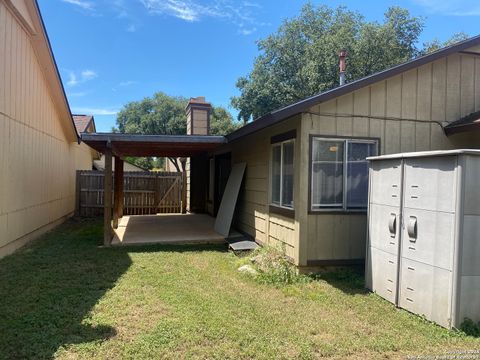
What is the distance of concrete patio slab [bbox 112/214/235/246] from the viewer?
827 centimetres

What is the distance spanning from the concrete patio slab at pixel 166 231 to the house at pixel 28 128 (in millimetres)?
1900

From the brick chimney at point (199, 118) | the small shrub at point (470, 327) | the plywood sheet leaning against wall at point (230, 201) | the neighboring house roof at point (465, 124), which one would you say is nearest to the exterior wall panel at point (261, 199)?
the plywood sheet leaning against wall at point (230, 201)

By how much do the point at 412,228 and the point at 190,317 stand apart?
2731mm

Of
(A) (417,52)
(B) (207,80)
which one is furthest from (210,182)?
(B) (207,80)

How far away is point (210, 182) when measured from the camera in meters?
13.3

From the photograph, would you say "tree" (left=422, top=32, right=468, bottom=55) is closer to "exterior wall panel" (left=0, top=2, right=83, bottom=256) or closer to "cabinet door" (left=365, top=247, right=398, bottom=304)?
"exterior wall panel" (left=0, top=2, right=83, bottom=256)

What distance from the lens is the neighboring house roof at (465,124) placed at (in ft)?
17.8

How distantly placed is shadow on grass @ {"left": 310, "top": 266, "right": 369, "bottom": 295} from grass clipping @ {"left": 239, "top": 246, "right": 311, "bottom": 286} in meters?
0.33

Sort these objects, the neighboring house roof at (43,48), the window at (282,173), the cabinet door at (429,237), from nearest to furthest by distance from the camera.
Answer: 1. the cabinet door at (429,237)
2. the window at (282,173)
3. the neighboring house roof at (43,48)

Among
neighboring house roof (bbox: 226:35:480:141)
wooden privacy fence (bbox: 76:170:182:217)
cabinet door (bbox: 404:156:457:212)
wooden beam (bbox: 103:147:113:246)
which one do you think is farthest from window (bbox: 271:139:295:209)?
wooden privacy fence (bbox: 76:170:182:217)

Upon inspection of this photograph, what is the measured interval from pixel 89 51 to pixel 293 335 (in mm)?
27389

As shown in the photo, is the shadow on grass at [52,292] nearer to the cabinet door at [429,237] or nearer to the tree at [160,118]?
the cabinet door at [429,237]

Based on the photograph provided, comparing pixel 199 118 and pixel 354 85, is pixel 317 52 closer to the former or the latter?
pixel 199 118

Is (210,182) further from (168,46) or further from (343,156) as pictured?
(168,46)
